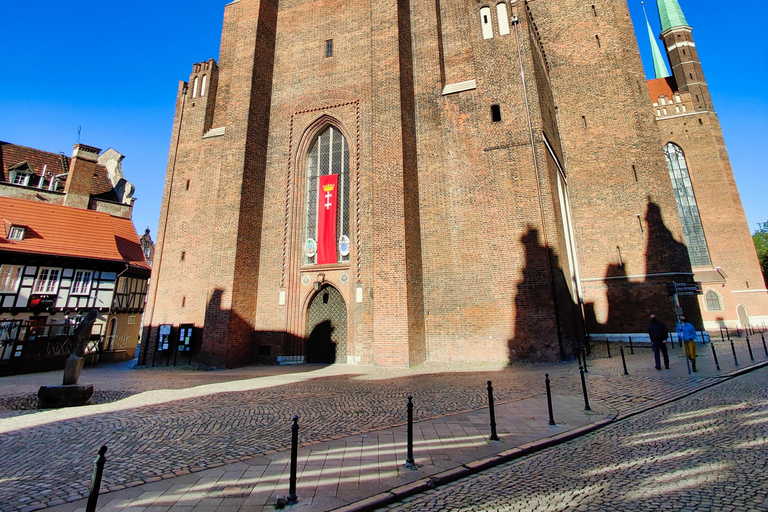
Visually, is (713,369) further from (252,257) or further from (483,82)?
(252,257)

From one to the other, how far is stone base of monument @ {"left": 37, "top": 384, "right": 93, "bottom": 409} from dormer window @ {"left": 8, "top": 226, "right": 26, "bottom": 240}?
14.2m

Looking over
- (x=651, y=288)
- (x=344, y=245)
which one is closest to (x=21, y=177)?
(x=344, y=245)

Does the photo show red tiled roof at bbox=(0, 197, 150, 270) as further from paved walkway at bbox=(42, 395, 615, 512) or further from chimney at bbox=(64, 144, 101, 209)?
paved walkway at bbox=(42, 395, 615, 512)

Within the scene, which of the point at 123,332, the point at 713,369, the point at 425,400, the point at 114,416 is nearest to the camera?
the point at 114,416

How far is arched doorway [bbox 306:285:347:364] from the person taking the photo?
14.7 metres

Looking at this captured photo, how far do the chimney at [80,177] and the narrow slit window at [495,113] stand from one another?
2704 cm

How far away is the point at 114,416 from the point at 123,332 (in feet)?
62.0

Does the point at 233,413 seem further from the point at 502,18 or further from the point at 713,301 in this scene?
the point at 713,301

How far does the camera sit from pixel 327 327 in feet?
49.2

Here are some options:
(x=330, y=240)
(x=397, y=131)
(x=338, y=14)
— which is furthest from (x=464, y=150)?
(x=338, y=14)

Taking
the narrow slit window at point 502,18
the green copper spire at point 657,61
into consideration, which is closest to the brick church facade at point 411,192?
the narrow slit window at point 502,18

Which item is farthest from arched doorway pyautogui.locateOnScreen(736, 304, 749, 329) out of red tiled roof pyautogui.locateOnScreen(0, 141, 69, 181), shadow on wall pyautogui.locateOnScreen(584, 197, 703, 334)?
red tiled roof pyautogui.locateOnScreen(0, 141, 69, 181)

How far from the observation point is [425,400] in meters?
7.59

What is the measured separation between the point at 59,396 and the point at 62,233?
15.6 meters
